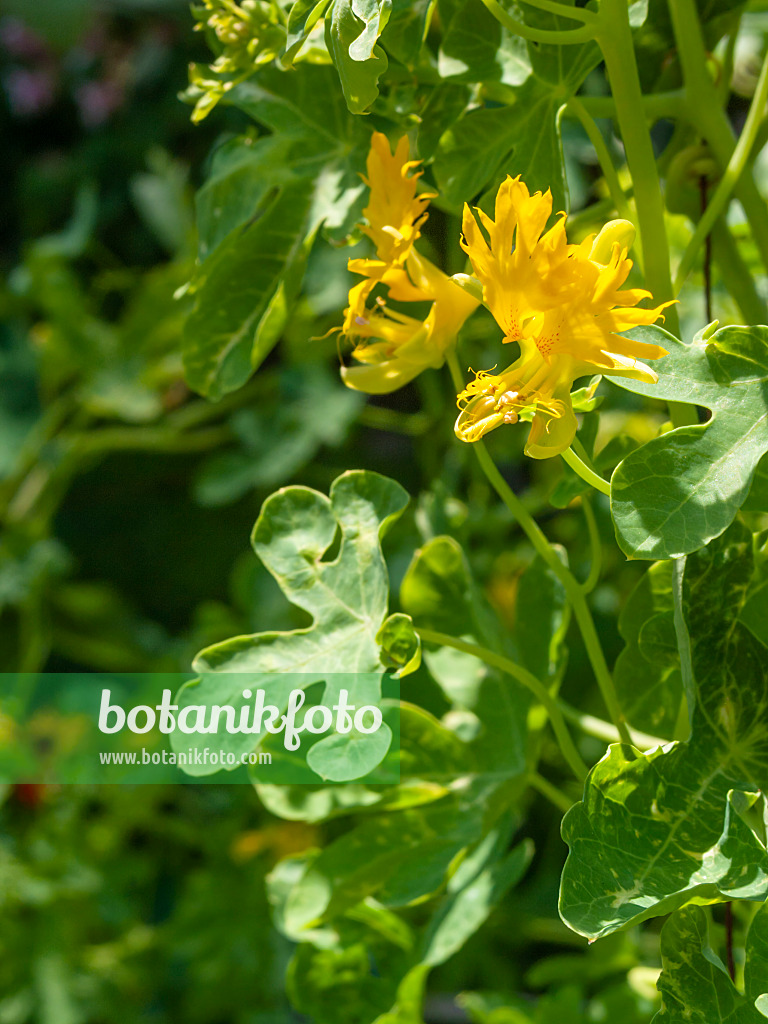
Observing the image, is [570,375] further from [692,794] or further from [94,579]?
[94,579]

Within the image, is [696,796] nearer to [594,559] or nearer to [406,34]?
[594,559]

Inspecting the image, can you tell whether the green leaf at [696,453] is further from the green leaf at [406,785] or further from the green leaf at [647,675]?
the green leaf at [406,785]

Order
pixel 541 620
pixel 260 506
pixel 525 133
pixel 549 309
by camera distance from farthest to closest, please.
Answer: pixel 260 506 → pixel 541 620 → pixel 525 133 → pixel 549 309

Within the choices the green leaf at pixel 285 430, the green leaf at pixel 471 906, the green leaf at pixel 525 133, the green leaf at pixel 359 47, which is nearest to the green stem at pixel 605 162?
the green leaf at pixel 525 133

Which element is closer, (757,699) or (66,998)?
(757,699)

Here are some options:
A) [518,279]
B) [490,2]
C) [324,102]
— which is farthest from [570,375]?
[324,102]

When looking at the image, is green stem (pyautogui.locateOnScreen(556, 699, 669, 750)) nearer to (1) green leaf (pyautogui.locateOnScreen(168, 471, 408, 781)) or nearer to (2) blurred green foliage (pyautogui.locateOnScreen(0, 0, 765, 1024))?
(2) blurred green foliage (pyautogui.locateOnScreen(0, 0, 765, 1024))

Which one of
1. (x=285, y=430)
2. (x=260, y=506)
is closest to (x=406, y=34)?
(x=285, y=430)
